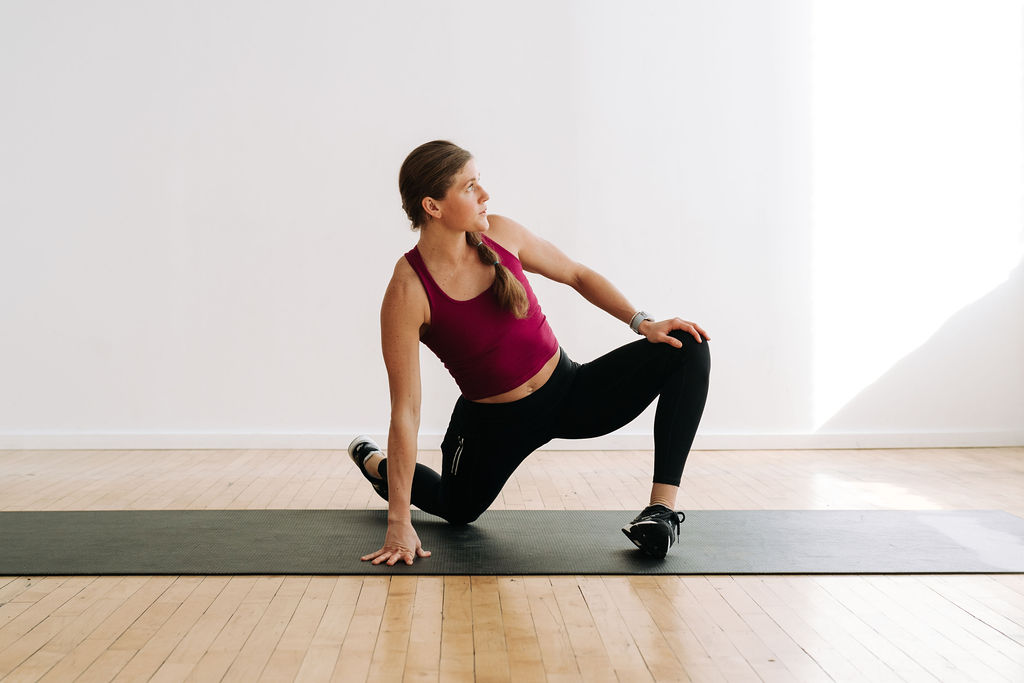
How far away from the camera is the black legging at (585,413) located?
2.34 meters

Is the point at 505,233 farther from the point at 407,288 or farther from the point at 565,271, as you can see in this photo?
the point at 407,288

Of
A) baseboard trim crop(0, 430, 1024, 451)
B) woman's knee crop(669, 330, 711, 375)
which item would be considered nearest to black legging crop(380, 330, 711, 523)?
woman's knee crop(669, 330, 711, 375)

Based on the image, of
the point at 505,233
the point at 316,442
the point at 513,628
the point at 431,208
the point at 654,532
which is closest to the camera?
the point at 513,628

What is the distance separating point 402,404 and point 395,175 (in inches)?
89.7

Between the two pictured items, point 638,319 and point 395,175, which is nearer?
point 638,319

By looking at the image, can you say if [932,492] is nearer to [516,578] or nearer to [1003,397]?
[1003,397]

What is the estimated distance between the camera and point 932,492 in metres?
3.17

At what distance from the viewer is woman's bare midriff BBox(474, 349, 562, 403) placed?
2.37 m

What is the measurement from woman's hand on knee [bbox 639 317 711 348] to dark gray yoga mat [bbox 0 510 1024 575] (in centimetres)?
50

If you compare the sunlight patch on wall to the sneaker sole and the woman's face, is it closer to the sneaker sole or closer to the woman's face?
the sneaker sole

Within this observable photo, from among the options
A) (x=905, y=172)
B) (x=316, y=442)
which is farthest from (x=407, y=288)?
(x=905, y=172)

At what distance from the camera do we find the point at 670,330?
7.74 feet

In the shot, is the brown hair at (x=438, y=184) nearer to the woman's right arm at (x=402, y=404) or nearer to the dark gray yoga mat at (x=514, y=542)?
the woman's right arm at (x=402, y=404)

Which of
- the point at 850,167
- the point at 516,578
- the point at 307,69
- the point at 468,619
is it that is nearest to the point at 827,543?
the point at 516,578
